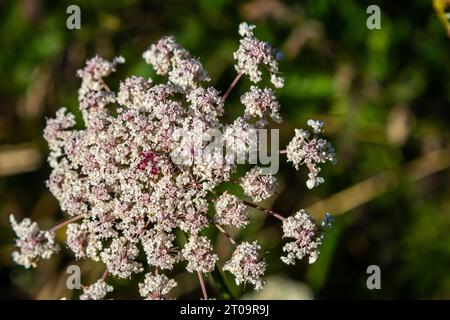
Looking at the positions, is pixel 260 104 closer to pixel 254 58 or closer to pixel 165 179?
pixel 254 58

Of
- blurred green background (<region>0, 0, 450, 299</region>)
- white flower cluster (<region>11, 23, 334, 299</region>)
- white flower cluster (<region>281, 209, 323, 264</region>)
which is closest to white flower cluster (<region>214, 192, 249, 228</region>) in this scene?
white flower cluster (<region>11, 23, 334, 299</region>)

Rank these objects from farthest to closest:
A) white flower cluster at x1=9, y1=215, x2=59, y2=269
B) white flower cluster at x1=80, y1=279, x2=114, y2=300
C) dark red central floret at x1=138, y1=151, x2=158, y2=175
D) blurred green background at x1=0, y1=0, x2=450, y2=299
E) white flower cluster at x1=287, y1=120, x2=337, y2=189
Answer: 1. blurred green background at x1=0, y1=0, x2=450, y2=299
2. white flower cluster at x1=9, y1=215, x2=59, y2=269
3. white flower cluster at x1=80, y1=279, x2=114, y2=300
4. white flower cluster at x1=287, y1=120, x2=337, y2=189
5. dark red central floret at x1=138, y1=151, x2=158, y2=175

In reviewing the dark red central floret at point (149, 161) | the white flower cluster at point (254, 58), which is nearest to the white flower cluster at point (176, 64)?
the white flower cluster at point (254, 58)

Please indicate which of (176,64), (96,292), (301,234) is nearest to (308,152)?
(301,234)

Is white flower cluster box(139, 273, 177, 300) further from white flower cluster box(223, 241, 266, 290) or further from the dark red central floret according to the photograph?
the dark red central floret

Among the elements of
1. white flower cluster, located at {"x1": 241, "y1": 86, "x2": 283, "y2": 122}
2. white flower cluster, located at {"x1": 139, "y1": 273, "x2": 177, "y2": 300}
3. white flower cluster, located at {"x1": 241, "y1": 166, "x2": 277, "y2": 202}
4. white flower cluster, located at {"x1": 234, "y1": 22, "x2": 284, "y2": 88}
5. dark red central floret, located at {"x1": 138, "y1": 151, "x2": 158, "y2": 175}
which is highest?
white flower cluster, located at {"x1": 234, "y1": 22, "x2": 284, "y2": 88}

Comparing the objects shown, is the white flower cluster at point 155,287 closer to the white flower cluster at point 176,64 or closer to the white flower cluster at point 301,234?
the white flower cluster at point 301,234

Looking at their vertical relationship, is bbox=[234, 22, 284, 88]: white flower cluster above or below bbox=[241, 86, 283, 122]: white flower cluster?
above
